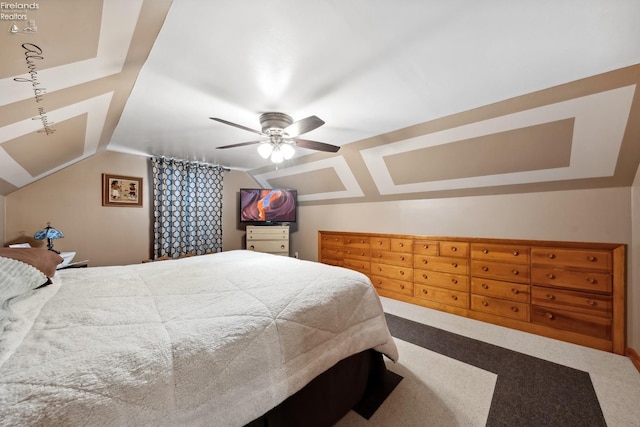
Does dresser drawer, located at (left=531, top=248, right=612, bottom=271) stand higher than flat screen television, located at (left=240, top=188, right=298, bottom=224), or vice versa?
flat screen television, located at (left=240, top=188, right=298, bottom=224)

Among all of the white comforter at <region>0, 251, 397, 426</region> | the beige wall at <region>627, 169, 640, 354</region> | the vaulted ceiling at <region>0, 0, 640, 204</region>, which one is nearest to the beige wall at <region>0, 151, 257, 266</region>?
the vaulted ceiling at <region>0, 0, 640, 204</region>

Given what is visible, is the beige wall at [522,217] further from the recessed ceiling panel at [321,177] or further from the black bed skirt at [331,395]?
the black bed skirt at [331,395]

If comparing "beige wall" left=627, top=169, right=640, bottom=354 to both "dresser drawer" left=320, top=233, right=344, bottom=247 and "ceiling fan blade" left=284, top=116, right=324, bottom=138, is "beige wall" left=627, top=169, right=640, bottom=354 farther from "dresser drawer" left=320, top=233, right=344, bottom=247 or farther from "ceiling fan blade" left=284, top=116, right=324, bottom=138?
"dresser drawer" left=320, top=233, right=344, bottom=247

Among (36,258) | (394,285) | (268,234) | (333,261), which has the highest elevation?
(36,258)

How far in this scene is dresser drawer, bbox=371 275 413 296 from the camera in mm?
3500

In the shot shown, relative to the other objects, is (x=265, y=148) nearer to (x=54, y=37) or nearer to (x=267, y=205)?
(x=54, y=37)

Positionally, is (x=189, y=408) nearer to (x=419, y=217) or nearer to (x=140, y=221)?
(x=419, y=217)

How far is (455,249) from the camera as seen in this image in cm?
311

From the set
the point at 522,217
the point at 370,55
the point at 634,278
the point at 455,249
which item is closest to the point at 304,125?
the point at 370,55

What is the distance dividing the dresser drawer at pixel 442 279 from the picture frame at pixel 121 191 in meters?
4.63

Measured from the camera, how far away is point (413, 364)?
1.98m

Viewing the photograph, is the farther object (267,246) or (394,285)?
(267,246)

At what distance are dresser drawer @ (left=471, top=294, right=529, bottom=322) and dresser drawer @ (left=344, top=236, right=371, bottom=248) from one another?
1.69 meters

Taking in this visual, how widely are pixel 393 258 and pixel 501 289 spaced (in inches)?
54.7
